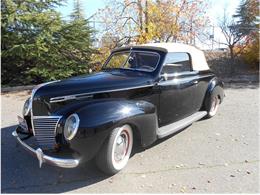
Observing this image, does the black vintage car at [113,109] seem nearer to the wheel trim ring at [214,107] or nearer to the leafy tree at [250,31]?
the wheel trim ring at [214,107]

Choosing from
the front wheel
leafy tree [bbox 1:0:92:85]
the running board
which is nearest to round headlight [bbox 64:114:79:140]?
the front wheel

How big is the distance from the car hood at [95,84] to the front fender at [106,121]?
30 centimetres

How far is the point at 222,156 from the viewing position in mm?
4684

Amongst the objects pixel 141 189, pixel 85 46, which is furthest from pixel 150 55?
pixel 85 46

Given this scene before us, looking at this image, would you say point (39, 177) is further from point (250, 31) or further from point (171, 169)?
point (250, 31)

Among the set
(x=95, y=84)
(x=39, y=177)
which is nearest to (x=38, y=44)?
(x=95, y=84)

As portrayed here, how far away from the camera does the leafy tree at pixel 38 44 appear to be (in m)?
10.3

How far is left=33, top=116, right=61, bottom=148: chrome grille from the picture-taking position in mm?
3893

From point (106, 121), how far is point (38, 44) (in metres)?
7.39

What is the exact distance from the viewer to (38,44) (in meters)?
10.3

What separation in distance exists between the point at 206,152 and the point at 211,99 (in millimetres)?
1889

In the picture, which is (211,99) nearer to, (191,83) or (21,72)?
(191,83)

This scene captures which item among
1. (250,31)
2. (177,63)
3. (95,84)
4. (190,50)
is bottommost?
(95,84)

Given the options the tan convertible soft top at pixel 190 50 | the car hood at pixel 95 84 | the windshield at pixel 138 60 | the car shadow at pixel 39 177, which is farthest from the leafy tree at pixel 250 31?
the car shadow at pixel 39 177
